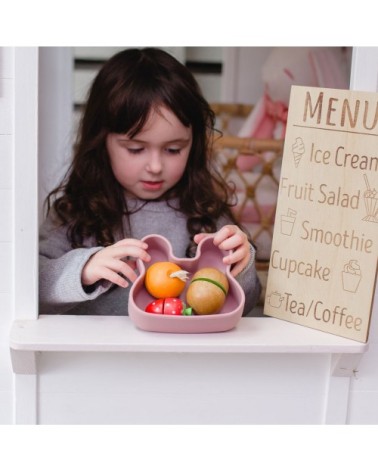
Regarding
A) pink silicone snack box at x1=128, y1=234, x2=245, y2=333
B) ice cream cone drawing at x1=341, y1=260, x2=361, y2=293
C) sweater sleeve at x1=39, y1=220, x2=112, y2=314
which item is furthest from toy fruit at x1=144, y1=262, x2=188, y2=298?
ice cream cone drawing at x1=341, y1=260, x2=361, y2=293

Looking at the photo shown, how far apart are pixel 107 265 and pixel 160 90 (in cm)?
45

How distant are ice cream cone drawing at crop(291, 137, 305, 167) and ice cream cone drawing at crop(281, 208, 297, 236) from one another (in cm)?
8

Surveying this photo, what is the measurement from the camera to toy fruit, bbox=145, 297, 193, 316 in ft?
4.13

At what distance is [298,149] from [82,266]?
17.4 inches

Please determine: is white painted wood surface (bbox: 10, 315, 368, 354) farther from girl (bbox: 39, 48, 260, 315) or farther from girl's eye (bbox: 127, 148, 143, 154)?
girl's eye (bbox: 127, 148, 143, 154)

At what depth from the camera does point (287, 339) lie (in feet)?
4.12

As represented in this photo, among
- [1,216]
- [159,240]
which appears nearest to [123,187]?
[159,240]

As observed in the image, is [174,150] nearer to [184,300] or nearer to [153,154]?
[153,154]

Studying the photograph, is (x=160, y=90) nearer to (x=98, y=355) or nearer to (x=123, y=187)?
(x=123, y=187)

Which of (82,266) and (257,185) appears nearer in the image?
(82,266)

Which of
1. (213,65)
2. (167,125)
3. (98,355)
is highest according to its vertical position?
(213,65)

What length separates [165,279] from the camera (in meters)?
1.30

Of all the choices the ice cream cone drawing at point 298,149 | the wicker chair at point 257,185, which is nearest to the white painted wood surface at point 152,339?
the ice cream cone drawing at point 298,149

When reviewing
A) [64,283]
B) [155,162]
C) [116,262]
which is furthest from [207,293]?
[155,162]
